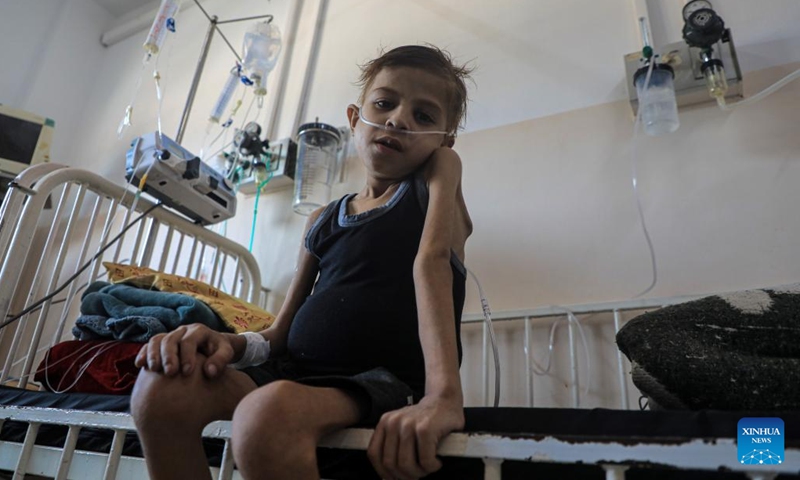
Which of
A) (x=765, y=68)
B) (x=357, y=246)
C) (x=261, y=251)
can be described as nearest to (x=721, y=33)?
(x=765, y=68)

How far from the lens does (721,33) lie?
4.36 feet

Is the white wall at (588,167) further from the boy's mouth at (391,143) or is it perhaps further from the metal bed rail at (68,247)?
the boy's mouth at (391,143)

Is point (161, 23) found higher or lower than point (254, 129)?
higher

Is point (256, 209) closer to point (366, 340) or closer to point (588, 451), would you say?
point (366, 340)

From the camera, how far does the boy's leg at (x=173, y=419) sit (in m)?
0.56

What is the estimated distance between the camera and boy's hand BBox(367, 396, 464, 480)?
46 centimetres

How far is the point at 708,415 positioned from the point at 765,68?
1.24 meters

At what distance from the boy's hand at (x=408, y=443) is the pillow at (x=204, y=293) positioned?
2.48 feet

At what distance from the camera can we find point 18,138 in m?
2.41

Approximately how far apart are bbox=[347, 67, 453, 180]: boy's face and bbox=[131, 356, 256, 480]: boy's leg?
447 millimetres

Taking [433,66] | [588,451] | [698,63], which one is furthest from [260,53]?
[588,451]

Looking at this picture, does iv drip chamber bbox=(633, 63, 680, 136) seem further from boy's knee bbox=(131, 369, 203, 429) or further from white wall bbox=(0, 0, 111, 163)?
white wall bbox=(0, 0, 111, 163)

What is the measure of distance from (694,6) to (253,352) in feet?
4.72

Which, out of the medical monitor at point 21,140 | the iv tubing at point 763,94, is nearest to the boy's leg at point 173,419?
the iv tubing at point 763,94
